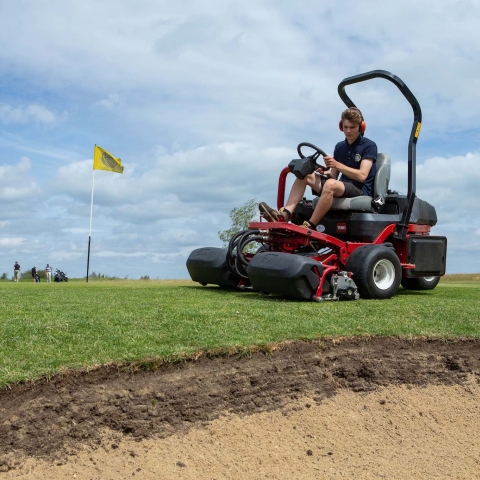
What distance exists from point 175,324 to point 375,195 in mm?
4432

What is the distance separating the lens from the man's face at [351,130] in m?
8.98

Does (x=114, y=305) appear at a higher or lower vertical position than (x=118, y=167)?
lower

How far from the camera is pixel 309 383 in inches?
214

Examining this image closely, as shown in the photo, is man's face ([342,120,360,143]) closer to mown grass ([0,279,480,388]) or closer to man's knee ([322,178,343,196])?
man's knee ([322,178,343,196])

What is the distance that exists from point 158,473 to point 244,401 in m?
1.04

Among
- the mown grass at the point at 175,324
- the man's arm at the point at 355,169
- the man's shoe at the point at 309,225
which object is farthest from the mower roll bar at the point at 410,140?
the man's shoe at the point at 309,225

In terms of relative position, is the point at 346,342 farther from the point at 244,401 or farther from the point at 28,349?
the point at 28,349

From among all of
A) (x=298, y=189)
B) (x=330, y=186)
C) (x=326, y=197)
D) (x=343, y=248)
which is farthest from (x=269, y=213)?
(x=343, y=248)

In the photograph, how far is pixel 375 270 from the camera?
8938mm

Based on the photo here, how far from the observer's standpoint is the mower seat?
8945 millimetres

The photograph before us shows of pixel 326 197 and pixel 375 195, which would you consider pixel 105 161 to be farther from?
pixel 326 197

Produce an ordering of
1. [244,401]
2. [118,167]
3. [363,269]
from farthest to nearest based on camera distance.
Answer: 1. [118,167]
2. [363,269]
3. [244,401]

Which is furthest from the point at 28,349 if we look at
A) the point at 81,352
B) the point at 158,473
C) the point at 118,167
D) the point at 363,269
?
the point at 118,167

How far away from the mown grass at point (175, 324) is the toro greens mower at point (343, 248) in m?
0.31
